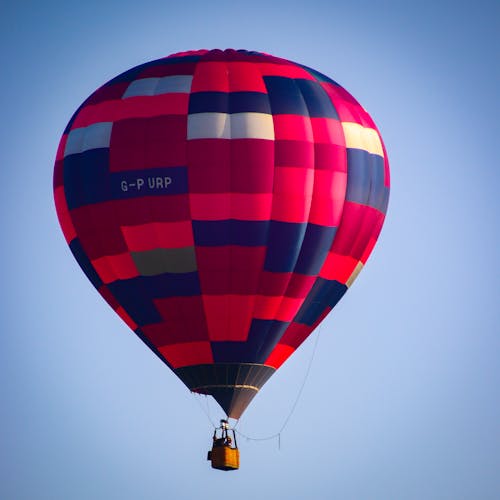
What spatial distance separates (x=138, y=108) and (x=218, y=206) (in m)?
2.37

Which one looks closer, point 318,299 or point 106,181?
point 106,181

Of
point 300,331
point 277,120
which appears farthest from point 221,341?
point 277,120

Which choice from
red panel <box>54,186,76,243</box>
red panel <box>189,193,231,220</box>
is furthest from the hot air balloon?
red panel <box>54,186,76,243</box>

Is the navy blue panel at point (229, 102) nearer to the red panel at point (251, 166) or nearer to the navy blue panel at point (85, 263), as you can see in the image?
the red panel at point (251, 166)

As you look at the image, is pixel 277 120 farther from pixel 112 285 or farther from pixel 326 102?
pixel 112 285

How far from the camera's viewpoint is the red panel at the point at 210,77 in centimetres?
3550

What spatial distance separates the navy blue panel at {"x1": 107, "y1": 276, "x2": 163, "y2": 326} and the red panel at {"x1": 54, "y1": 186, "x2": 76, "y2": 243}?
4.17 ft

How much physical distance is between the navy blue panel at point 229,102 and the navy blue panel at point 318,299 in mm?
3237

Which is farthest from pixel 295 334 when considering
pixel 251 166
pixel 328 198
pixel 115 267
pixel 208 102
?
pixel 208 102

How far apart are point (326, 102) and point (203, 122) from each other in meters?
2.42

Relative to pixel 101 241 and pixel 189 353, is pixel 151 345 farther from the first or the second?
pixel 101 241

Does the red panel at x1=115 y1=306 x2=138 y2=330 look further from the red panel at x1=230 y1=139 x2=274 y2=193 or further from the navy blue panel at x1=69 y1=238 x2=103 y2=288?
the red panel at x1=230 y1=139 x2=274 y2=193

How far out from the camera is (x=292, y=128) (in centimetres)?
3516

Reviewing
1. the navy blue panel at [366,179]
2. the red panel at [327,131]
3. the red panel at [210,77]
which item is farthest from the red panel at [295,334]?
the red panel at [210,77]
